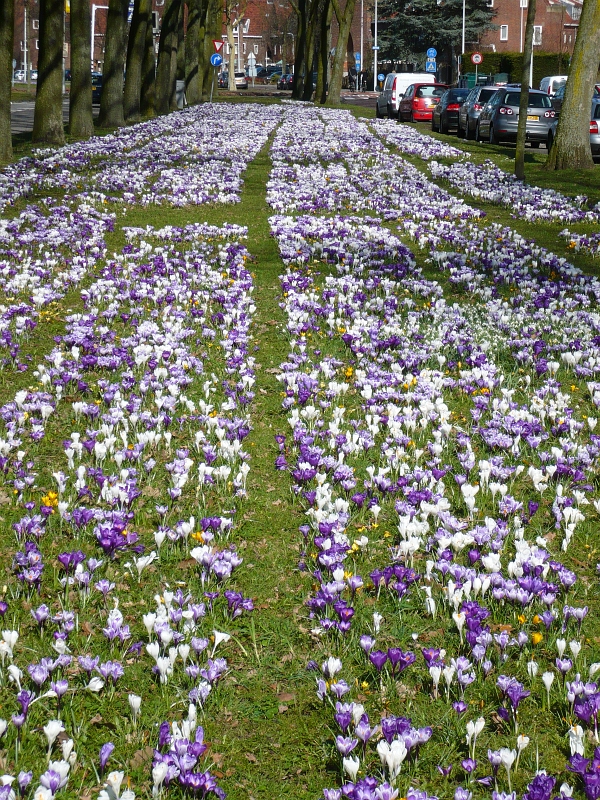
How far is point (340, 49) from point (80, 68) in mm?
23616

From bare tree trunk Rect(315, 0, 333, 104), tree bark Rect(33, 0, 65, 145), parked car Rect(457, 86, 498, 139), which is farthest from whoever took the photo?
bare tree trunk Rect(315, 0, 333, 104)

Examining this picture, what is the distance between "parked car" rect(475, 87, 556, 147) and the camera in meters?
31.0

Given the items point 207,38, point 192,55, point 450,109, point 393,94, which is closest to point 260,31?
point 207,38

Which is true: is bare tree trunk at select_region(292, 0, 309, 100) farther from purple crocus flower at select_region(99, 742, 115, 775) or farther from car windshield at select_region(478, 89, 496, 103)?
purple crocus flower at select_region(99, 742, 115, 775)

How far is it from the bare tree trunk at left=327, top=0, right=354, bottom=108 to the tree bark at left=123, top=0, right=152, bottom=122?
1312cm

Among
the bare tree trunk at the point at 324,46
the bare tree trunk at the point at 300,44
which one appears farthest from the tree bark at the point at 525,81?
the bare tree trunk at the point at 300,44

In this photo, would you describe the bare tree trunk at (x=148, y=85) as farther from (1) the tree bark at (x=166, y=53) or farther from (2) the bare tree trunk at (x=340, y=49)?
(2) the bare tree trunk at (x=340, y=49)

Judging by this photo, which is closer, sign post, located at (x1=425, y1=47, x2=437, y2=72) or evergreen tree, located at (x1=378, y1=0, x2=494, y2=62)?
sign post, located at (x1=425, y1=47, x2=437, y2=72)

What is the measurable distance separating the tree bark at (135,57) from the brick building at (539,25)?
69.8 meters

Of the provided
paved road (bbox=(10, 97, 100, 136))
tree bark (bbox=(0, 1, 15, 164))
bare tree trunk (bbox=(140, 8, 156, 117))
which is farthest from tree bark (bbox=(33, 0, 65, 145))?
bare tree trunk (bbox=(140, 8, 156, 117))

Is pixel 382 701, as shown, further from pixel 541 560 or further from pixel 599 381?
pixel 599 381

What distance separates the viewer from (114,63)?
31.2m

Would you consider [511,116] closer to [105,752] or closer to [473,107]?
[473,107]

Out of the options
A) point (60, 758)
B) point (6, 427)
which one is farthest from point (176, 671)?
point (6, 427)
